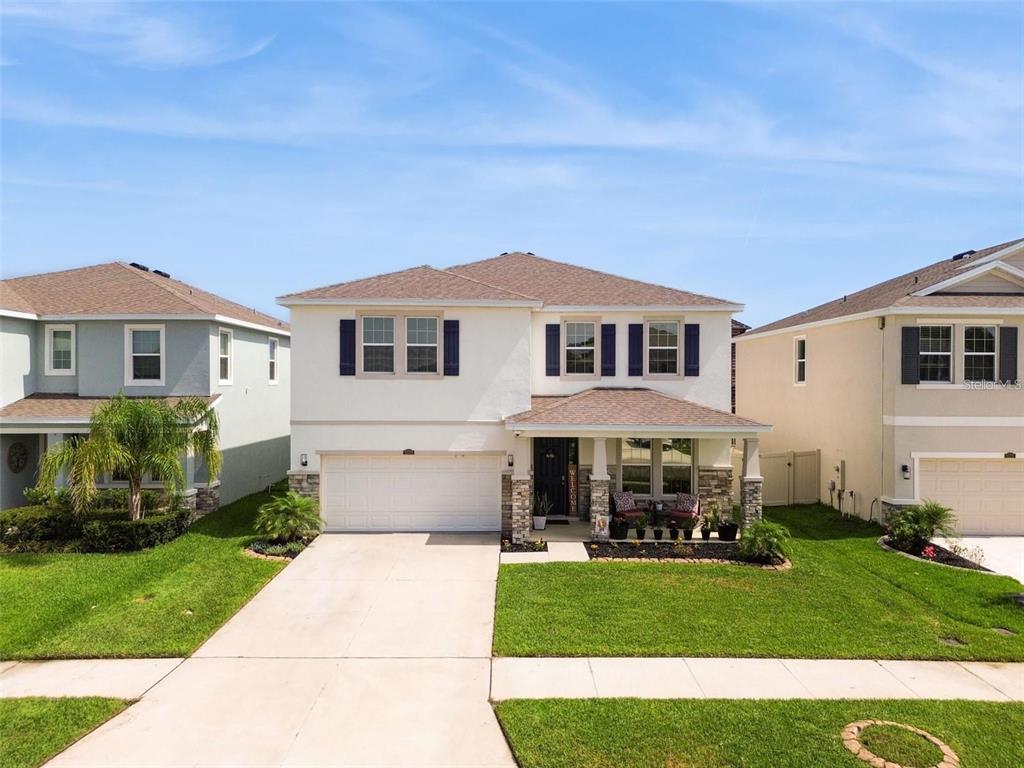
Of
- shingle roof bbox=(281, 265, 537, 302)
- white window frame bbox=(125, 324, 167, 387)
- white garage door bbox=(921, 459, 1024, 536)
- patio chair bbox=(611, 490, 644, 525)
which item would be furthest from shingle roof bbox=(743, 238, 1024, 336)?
white window frame bbox=(125, 324, 167, 387)

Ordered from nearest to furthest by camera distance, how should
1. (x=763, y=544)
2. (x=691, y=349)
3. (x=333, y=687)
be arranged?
(x=333, y=687), (x=763, y=544), (x=691, y=349)

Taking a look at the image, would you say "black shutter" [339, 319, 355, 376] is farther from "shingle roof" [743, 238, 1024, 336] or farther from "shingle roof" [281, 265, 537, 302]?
"shingle roof" [743, 238, 1024, 336]

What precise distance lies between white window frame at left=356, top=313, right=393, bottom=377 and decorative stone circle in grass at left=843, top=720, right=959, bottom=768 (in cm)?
1142

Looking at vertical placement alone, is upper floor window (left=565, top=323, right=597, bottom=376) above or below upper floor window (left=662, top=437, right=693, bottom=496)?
above

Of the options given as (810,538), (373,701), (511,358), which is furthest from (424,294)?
(810,538)

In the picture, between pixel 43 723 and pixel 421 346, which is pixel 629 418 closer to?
pixel 421 346

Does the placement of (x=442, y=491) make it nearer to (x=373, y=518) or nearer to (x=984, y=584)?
(x=373, y=518)

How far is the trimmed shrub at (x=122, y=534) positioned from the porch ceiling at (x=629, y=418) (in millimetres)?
8223

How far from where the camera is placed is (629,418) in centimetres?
1406

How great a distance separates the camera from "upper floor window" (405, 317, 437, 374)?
15.0 m

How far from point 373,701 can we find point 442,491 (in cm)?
812

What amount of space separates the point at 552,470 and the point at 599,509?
8.49ft

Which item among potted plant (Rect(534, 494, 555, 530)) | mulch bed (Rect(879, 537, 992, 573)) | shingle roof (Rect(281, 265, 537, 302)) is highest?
shingle roof (Rect(281, 265, 537, 302))

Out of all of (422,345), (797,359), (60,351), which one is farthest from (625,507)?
(60,351)
